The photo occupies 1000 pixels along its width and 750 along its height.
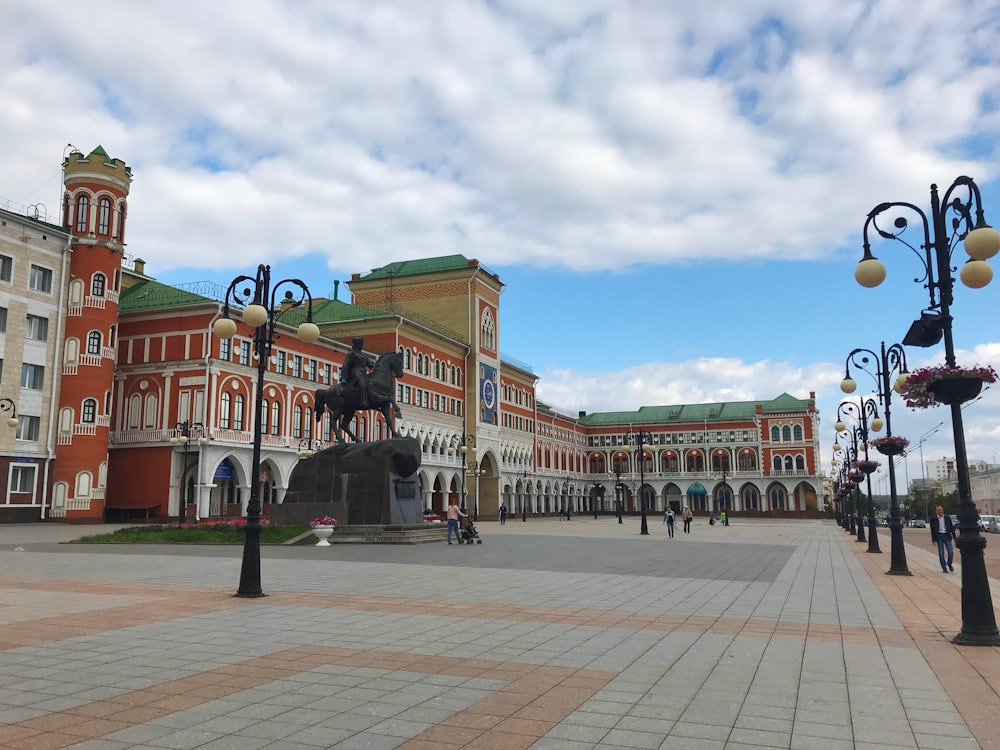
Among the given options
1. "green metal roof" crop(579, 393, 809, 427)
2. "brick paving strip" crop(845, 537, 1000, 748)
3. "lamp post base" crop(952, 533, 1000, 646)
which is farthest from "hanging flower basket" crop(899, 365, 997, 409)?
"green metal roof" crop(579, 393, 809, 427)

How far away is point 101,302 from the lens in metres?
45.5

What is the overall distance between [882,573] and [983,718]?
569 inches

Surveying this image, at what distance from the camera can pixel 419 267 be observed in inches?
3078

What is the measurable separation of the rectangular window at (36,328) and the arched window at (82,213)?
19.5 ft

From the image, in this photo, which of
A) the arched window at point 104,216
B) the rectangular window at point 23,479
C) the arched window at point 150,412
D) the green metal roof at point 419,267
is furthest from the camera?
the green metal roof at point 419,267

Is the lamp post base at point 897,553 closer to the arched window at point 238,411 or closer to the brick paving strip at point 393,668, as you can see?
the brick paving strip at point 393,668

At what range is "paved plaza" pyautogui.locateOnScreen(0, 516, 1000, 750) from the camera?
551 centimetres

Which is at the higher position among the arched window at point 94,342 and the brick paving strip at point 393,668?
→ the arched window at point 94,342

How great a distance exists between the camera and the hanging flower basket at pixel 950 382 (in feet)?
32.1

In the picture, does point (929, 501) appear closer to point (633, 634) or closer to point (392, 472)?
point (392, 472)

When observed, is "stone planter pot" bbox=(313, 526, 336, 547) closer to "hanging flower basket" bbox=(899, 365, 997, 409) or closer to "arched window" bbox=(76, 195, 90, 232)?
"hanging flower basket" bbox=(899, 365, 997, 409)

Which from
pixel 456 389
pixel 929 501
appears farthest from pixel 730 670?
pixel 929 501

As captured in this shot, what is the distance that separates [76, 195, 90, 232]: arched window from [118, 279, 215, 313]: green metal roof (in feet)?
19.1

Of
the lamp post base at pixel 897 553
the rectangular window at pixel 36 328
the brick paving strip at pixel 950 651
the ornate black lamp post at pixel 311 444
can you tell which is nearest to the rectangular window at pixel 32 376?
the rectangular window at pixel 36 328
